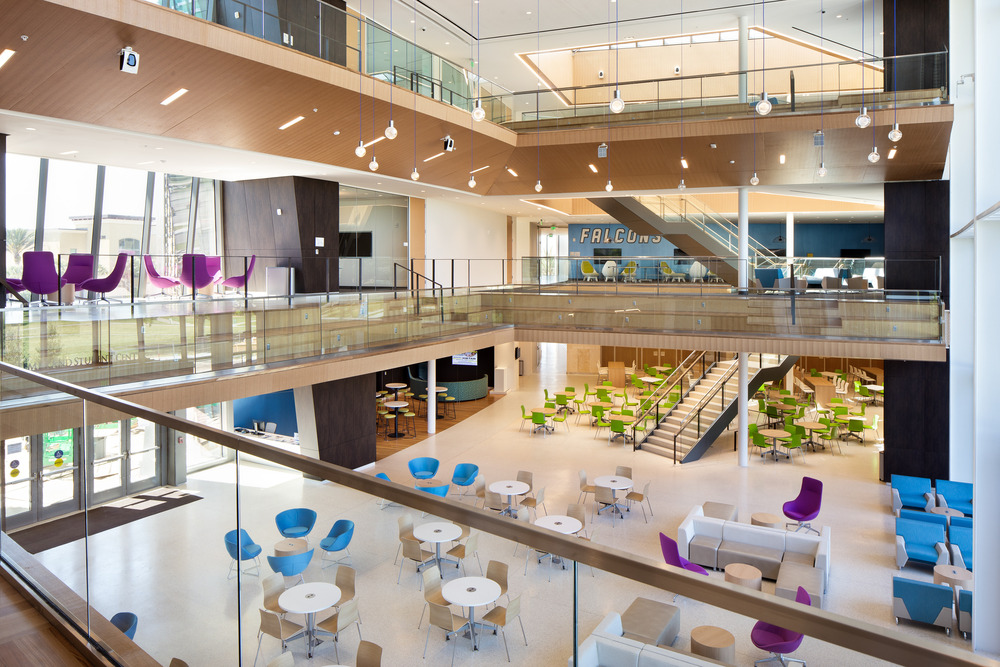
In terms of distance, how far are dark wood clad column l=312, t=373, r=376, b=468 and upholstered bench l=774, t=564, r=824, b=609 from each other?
851 cm

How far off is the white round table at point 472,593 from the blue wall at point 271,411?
1337 cm

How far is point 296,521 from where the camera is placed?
201cm

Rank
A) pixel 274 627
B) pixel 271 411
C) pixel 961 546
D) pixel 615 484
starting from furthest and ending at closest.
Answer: pixel 271 411 < pixel 615 484 < pixel 961 546 < pixel 274 627

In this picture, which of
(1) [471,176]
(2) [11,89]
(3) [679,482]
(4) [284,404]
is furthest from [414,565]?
(1) [471,176]

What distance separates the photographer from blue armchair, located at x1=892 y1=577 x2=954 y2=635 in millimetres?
7734

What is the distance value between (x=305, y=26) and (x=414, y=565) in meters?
9.26

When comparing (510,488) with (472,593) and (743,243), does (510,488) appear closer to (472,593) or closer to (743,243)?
(743,243)

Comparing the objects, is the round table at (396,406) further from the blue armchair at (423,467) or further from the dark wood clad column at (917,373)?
the dark wood clad column at (917,373)

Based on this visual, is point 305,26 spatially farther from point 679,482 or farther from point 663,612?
point 679,482

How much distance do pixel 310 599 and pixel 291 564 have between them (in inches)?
5.0

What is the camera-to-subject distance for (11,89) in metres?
7.56

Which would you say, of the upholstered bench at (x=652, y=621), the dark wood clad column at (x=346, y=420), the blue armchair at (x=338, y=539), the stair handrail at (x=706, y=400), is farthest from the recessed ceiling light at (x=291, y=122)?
the stair handrail at (x=706, y=400)

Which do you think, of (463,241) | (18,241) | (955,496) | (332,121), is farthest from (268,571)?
(463,241)

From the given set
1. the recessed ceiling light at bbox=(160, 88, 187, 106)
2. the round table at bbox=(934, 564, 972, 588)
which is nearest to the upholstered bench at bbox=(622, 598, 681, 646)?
the round table at bbox=(934, 564, 972, 588)
